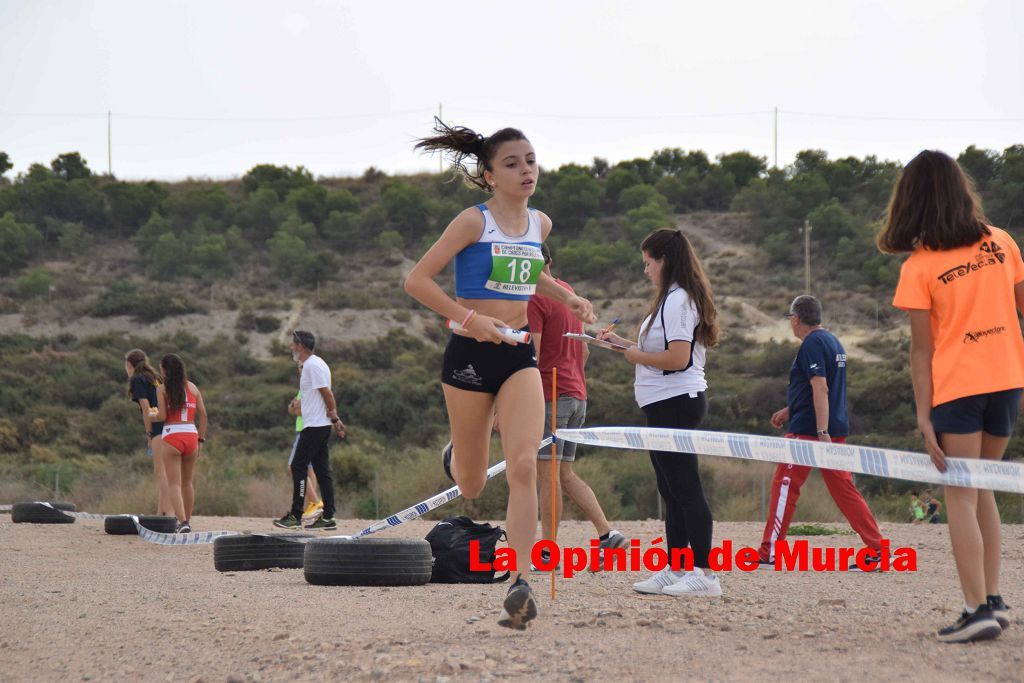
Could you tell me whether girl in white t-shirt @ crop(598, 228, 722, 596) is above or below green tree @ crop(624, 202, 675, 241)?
below

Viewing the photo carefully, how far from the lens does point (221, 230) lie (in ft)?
201

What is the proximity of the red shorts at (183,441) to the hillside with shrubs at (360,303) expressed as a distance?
4.91 meters

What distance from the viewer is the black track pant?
42.0 feet

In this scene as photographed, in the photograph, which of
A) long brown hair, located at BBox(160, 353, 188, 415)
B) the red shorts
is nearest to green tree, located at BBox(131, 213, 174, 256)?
long brown hair, located at BBox(160, 353, 188, 415)

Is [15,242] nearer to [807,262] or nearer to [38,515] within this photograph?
[807,262]

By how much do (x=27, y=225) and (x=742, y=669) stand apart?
195 feet

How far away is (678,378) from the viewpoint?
260 inches

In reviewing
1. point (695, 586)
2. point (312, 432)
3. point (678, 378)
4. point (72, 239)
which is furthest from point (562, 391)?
point (72, 239)

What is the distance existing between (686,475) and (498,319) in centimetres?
158

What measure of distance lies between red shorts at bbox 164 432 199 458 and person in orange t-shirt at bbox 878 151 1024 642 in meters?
8.35

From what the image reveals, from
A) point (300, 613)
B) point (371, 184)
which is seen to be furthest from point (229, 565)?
point (371, 184)

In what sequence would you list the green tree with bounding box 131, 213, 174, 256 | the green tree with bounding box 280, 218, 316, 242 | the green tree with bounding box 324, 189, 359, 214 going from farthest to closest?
the green tree with bounding box 324, 189, 359, 214, the green tree with bounding box 280, 218, 316, 242, the green tree with bounding box 131, 213, 174, 256

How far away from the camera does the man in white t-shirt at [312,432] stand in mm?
12766

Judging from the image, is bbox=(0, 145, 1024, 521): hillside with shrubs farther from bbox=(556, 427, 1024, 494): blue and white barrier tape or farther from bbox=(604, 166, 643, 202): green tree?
bbox=(556, 427, 1024, 494): blue and white barrier tape
